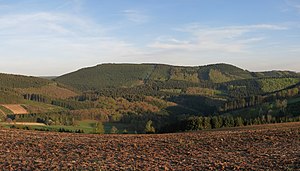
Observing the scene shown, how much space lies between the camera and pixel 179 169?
15.3 m

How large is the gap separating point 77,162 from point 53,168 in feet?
5.59

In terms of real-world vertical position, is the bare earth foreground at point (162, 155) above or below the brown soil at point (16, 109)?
above

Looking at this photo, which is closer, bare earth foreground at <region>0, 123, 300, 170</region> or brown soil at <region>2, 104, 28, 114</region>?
bare earth foreground at <region>0, 123, 300, 170</region>

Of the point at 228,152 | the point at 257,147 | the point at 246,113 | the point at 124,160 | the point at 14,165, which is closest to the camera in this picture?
the point at 14,165

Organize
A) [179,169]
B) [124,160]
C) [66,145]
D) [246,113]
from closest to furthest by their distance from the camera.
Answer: [179,169] < [124,160] < [66,145] < [246,113]

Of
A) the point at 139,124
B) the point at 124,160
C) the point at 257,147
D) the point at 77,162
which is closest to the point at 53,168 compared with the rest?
the point at 77,162

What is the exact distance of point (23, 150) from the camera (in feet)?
71.7

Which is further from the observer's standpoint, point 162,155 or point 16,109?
point 16,109

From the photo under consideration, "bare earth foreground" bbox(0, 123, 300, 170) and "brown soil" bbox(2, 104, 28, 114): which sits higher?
"bare earth foreground" bbox(0, 123, 300, 170)

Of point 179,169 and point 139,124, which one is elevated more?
point 179,169

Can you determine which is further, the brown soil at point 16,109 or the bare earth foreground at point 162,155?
the brown soil at point 16,109

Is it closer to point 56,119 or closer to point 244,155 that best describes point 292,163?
point 244,155

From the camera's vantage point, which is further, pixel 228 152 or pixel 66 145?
pixel 66 145

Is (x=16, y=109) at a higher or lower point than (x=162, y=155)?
lower
